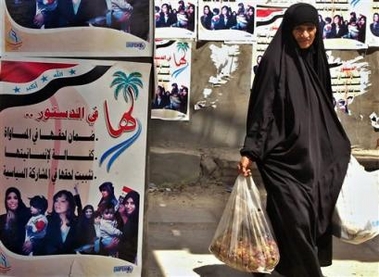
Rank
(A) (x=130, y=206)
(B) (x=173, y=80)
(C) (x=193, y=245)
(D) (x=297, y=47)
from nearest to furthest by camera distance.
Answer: (A) (x=130, y=206) → (D) (x=297, y=47) → (C) (x=193, y=245) → (B) (x=173, y=80)

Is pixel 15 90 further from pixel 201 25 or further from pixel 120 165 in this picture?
pixel 201 25

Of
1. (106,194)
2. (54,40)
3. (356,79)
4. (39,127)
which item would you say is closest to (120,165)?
(106,194)

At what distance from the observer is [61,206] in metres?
3.54

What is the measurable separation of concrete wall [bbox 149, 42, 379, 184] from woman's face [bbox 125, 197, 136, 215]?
9.07 ft

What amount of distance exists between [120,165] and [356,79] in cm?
365

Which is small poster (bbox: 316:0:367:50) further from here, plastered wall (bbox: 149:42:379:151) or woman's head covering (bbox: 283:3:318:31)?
woman's head covering (bbox: 283:3:318:31)

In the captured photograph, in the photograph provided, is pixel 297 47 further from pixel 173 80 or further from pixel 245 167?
pixel 173 80

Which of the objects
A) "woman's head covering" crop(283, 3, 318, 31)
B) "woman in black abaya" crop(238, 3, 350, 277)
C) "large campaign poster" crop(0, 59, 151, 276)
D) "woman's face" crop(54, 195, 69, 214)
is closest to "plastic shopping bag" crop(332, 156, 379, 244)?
"woman in black abaya" crop(238, 3, 350, 277)

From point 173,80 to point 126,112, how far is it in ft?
9.40

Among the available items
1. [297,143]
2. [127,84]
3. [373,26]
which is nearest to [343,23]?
A: [373,26]

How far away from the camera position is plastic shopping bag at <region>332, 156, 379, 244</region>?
154 inches

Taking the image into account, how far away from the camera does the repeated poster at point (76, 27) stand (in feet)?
10.9

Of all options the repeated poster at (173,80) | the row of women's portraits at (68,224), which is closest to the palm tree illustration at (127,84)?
the row of women's portraits at (68,224)

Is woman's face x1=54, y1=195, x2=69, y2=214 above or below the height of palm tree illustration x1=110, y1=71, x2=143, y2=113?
below
